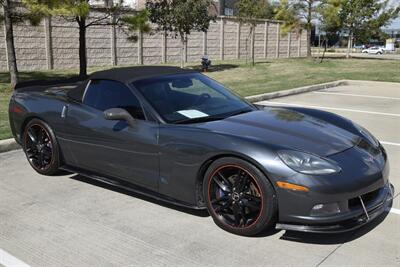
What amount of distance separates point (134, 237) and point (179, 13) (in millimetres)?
16209

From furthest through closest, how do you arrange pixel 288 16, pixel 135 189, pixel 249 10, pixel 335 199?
1. pixel 288 16
2. pixel 249 10
3. pixel 135 189
4. pixel 335 199

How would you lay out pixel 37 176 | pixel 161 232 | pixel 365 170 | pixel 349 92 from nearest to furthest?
pixel 365 170
pixel 161 232
pixel 37 176
pixel 349 92

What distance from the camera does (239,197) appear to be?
3746 mm

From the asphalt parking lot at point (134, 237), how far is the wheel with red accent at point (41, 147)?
0.21 metres

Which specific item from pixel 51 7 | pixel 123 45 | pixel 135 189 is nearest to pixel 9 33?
pixel 51 7

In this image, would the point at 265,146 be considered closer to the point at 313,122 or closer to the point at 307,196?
the point at 307,196

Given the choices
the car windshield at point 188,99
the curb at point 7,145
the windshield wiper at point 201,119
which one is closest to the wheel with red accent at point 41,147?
the curb at point 7,145

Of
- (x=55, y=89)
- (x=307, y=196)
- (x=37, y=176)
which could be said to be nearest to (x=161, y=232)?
(x=307, y=196)

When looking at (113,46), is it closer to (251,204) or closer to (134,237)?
(134,237)

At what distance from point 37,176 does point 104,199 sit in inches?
47.9

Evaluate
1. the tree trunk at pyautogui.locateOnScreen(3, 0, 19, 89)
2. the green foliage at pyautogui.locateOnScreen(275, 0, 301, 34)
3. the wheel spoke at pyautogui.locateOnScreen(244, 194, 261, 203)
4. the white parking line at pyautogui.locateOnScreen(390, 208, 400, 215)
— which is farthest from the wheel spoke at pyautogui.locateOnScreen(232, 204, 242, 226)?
the green foliage at pyautogui.locateOnScreen(275, 0, 301, 34)

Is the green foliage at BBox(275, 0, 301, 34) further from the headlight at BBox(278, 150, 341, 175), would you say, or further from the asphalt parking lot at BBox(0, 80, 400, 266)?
the headlight at BBox(278, 150, 341, 175)

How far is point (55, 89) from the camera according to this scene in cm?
575

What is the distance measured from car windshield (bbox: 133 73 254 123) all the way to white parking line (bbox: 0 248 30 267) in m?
1.69
